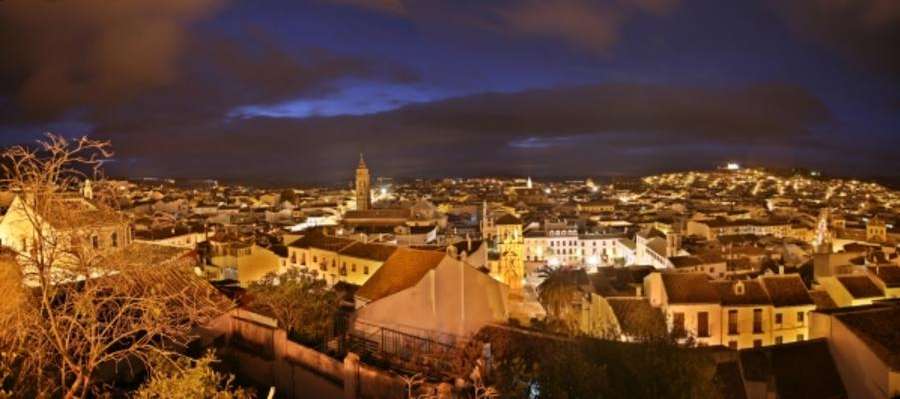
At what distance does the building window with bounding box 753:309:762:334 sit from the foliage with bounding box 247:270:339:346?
17600 millimetres

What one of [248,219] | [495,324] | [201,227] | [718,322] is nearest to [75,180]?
[495,324]

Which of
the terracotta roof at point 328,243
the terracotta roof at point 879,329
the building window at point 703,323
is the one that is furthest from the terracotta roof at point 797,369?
the terracotta roof at point 328,243

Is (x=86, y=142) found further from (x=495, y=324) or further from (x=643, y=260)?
(x=643, y=260)

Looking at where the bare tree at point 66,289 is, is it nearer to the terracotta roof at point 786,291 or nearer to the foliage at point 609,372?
the foliage at point 609,372

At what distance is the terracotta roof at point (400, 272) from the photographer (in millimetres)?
18266

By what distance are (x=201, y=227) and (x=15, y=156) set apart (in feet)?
153

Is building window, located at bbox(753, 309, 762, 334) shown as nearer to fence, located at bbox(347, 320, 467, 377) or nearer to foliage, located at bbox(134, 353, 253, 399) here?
fence, located at bbox(347, 320, 467, 377)

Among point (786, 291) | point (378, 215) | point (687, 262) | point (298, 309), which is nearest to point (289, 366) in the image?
point (298, 309)

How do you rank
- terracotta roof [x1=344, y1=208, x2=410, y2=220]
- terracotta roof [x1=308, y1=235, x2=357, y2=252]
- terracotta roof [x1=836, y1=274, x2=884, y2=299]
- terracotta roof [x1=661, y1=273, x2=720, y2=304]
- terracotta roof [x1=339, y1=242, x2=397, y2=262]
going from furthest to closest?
A: 1. terracotta roof [x1=344, y1=208, x2=410, y2=220]
2. terracotta roof [x1=308, y1=235, x2=357, y2=252]
3. terracotta roof [x1=339, y1=242, x2=397, y2=262]
4. terracotta roof [x1=836, y1=274, x2=884, y2=299]
5. terracotta roof [x1=661, y1=273, x2=720, y2=304]

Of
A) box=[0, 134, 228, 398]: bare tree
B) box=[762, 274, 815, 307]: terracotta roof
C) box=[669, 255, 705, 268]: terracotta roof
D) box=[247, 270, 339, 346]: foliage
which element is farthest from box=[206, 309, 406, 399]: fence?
box=[669, 255, 705, 268]: terracotta roof

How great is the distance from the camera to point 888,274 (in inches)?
1133

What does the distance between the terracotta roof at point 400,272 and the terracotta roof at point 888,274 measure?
20.9m

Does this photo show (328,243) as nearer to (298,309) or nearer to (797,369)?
(298,309)

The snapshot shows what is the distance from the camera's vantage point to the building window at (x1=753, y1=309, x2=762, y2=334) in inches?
997
